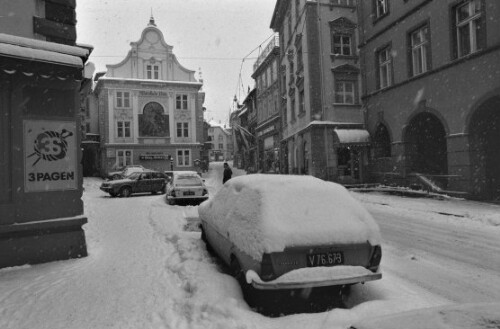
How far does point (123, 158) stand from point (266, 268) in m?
42.6

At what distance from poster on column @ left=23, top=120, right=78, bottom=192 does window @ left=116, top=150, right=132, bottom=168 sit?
38.3 meters

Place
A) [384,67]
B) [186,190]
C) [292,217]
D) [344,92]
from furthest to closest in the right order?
[344,92] → [384,67] → [186,190] → [292,217]

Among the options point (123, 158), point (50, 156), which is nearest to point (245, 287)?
point (50, 156)

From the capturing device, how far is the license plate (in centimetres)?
430

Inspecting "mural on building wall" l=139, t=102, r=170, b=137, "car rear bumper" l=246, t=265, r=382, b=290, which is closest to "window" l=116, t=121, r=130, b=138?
"mural on building wall" l=139, t=102, r=170, b=137

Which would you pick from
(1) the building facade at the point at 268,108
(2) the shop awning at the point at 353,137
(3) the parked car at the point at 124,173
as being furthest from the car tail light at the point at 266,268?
(1) the building facade at the point at 268,108

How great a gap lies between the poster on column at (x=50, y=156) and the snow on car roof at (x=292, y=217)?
3421 millimetres

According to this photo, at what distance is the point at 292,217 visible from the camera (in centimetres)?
454

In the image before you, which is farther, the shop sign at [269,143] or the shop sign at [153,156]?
the shop sign at [153,156]

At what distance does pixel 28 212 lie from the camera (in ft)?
21.3

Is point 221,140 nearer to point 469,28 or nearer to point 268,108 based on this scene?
point 268,108

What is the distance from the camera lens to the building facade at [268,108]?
37438 millimetres

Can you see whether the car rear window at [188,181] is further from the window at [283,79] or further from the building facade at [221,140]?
the building facade at [221,140]

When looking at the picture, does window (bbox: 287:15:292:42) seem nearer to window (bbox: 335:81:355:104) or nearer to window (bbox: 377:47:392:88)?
window (bbox: 335:81:355:104)
